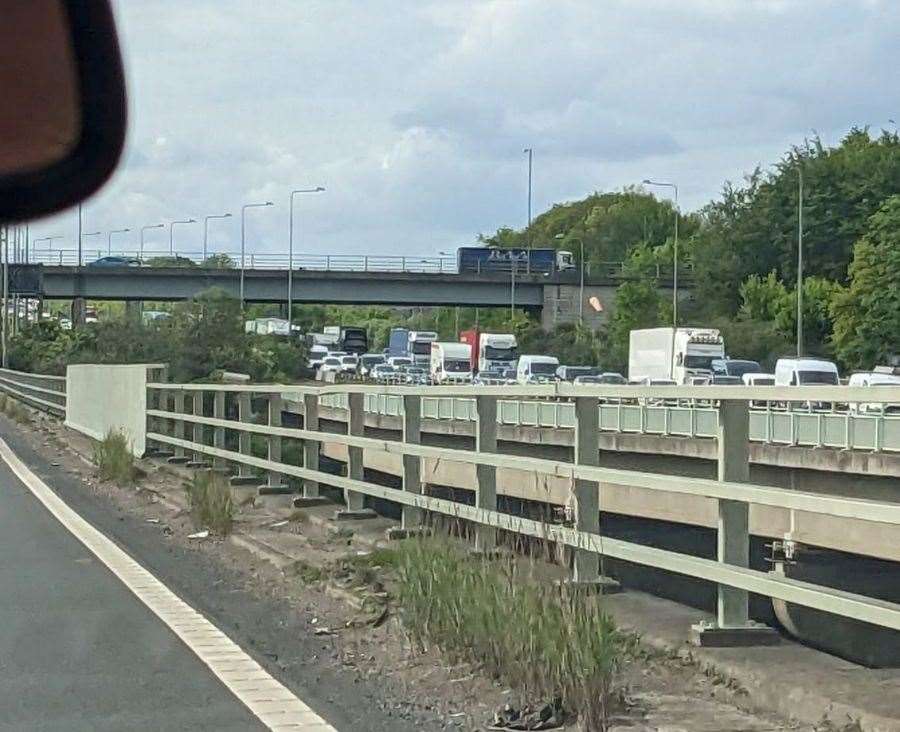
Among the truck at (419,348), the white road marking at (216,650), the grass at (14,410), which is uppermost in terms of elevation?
the white road marking at (216,650)

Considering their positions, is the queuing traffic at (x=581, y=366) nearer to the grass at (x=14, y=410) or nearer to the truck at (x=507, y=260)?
the truck at (x=507, y=260)

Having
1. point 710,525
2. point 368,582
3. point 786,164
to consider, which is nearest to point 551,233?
point 786,164

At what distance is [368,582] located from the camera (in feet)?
37.2

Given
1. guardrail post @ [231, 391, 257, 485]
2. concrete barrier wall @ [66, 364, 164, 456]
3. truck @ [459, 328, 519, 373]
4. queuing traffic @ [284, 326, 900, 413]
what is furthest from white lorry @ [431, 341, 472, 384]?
guardrail post @ [231, 391, 257, 485]

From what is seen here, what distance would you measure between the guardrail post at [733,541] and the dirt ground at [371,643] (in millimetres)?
245

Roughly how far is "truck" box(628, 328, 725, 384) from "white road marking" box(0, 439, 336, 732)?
42.5 metres

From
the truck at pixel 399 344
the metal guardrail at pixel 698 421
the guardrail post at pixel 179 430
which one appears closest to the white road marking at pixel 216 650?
the metal guardrail at pixel 698 421

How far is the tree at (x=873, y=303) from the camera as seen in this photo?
229 feet

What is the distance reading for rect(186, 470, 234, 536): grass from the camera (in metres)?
15.7

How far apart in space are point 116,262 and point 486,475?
273 feet

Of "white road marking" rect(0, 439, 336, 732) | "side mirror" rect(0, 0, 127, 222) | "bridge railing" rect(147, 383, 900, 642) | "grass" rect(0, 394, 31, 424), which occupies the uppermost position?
"side mirror" rect(0, 0, 127, 222)

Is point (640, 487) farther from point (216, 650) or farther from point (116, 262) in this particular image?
point (116, 262)

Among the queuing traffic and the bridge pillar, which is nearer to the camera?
the bridge pillar

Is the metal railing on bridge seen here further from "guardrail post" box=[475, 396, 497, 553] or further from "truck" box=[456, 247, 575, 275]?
"truck" box=[456, 247, 575, 275]
